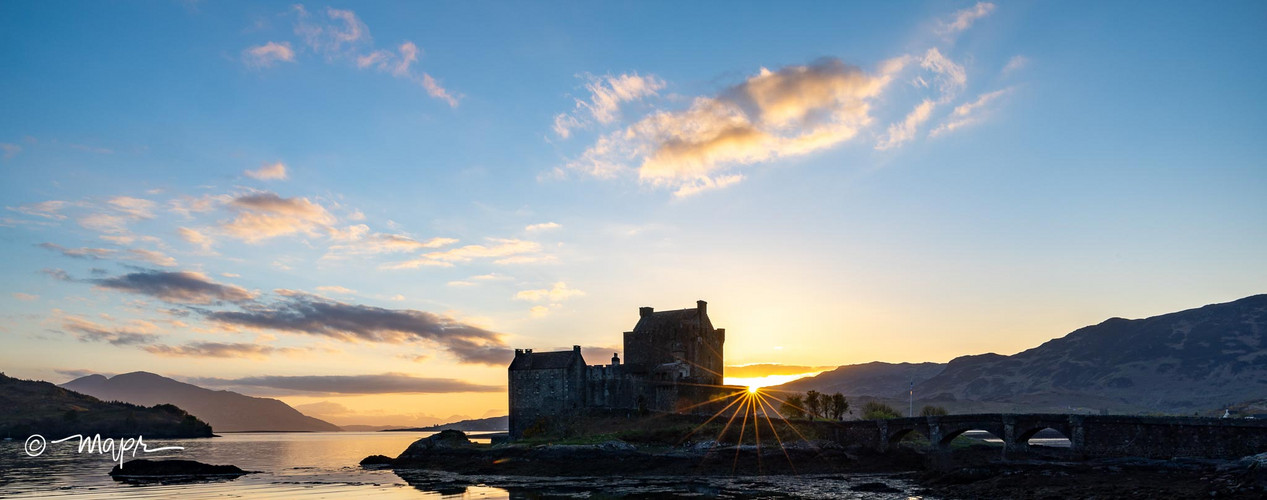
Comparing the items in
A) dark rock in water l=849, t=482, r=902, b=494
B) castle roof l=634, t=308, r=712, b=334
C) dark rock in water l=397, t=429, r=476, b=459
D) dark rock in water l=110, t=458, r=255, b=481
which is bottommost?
dark rock in water l=849, t=482, r=902, b=494

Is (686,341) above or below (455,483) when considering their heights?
above

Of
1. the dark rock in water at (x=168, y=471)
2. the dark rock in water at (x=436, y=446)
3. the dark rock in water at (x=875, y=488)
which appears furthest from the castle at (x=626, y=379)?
the dark rock in water at (x=875, y=488)

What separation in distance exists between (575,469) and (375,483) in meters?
17.0

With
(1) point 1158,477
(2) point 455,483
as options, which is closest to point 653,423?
(2) point 455,483

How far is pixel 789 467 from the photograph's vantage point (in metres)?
73.8

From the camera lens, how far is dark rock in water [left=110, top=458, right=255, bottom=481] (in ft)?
246

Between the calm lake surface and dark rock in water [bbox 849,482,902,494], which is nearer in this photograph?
dark rock in water [bbox 849,482,902,494]

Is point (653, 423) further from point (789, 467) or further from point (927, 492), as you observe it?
point (927, 492)

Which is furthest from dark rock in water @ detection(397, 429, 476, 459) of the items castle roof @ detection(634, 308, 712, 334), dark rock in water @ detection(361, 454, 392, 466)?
castle roof @ detection(634, 308, 712, 334)

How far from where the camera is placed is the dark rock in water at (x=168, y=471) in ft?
246

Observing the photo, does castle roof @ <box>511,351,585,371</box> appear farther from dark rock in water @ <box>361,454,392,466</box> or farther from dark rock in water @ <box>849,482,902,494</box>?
dark rock in water @ <box>849,482,902,494</box>

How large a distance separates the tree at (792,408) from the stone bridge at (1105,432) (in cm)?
846

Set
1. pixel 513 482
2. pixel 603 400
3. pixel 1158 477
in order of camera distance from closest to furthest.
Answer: pixel 1158 477
pixel 513 482
pixel 603 400

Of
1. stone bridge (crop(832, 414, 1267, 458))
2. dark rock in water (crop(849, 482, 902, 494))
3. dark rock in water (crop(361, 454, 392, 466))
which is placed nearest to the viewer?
dark rock in water (crop(849, 482, 902, 494))
